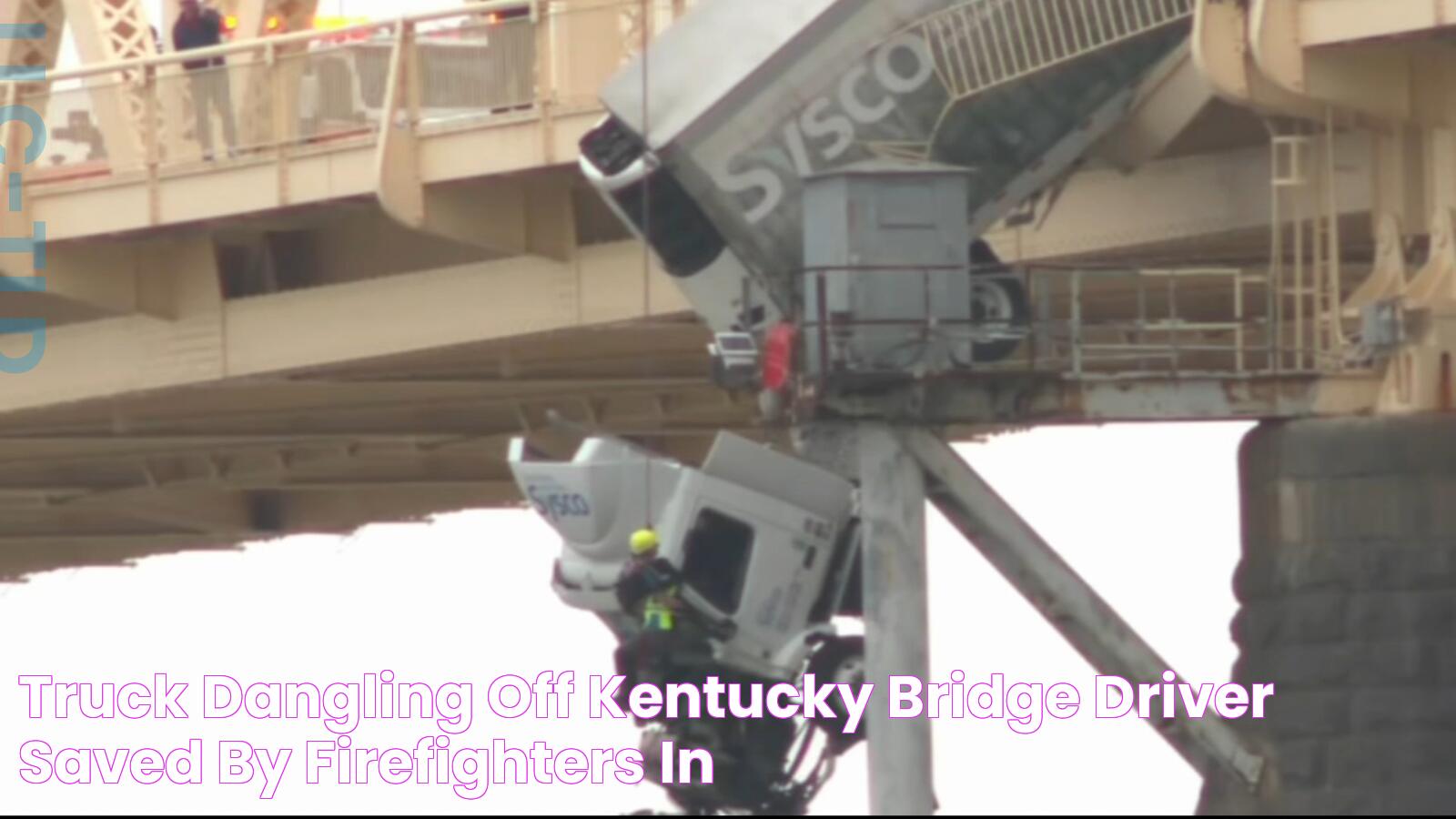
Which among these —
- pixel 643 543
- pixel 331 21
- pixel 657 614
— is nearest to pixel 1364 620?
pixel 657 614

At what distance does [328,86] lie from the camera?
47219 mm

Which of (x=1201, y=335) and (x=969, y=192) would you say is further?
(x=1201, y=335)

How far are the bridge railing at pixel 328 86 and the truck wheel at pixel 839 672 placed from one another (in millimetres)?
7287

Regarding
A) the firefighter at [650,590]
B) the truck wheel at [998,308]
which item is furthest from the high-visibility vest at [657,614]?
the truck wheel at [998,308]

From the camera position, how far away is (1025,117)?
Result: 40.3 meters

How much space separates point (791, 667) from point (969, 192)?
4.26 m

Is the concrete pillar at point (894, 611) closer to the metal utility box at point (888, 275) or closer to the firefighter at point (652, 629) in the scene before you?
the metal utility box at point (888, 275)

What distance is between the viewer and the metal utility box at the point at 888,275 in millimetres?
37719

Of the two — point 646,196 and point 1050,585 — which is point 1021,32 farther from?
point 1050,585

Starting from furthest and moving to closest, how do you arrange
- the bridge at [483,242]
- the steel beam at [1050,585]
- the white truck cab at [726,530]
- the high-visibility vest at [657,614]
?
the bridge at [483,242]
the white truck cab at [726,530]
the steel beam at [1050,585]
the high-visibility vest at [657,614]

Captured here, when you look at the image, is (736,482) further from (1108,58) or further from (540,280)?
(540,280)

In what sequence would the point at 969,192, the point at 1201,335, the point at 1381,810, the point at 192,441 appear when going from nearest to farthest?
the point at 1381,810 → the point at 969,192 → the point at 1201,335 → the point at 192,441

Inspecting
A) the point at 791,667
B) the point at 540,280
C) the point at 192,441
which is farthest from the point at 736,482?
the point at 192,441

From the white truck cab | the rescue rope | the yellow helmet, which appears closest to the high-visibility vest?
the yellow helmet
